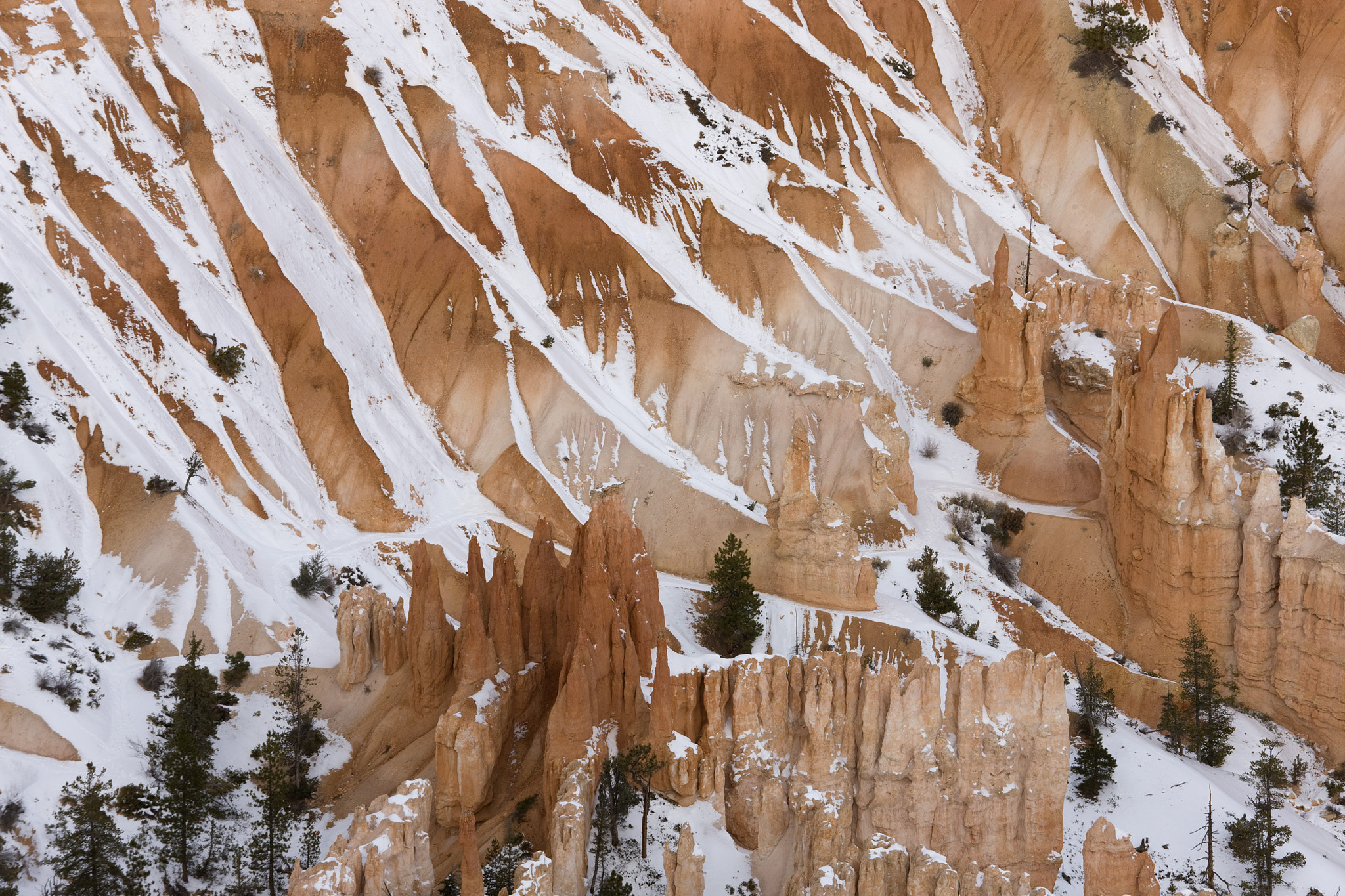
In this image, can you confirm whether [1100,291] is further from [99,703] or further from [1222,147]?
[99,703]

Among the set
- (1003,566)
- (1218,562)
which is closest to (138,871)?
(1003,566)

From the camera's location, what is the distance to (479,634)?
37688mm

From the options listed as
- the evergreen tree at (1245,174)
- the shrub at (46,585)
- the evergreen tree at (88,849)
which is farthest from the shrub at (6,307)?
the evergreen tree at (1245,174)

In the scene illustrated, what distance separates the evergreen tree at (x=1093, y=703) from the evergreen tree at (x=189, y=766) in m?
26.9

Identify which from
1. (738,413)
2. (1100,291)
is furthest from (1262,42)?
(738,413)

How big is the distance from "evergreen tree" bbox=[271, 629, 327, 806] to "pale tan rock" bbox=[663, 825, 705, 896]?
13.1 m

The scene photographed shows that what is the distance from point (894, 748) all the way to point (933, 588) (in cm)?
1379

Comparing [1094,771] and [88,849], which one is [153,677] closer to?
[88,849]

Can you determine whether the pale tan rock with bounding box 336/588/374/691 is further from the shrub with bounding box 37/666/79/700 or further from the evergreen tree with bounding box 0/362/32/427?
the evergreen tree with bounding box 0/362/32/427

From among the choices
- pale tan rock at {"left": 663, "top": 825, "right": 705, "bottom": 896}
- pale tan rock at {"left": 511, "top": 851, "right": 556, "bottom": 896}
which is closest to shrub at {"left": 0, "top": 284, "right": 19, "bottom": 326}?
pale tan rock at {"left": 511, "top": 851, "right": 556, "bottom": 896}

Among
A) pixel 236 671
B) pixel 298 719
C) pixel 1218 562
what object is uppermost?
pixel 1218 562

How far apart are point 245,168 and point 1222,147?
49.8m

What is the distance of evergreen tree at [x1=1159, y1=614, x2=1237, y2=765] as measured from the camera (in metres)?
41.3

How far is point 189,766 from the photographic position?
33.5 m
